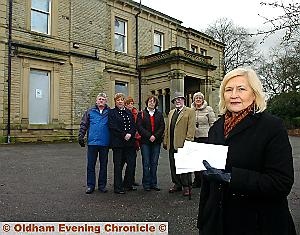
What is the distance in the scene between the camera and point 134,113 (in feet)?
24.7

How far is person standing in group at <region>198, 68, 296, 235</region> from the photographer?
202cm

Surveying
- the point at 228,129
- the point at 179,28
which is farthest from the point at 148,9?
the point at 228,129

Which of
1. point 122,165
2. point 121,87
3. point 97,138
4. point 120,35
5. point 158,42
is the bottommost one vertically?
point 122,165

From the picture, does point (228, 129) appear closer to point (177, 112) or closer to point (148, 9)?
point (177, 112)

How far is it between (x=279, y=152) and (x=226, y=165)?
0.34 m

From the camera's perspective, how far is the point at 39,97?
1830cm

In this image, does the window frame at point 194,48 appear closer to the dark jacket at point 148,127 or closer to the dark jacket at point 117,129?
the dark jacket at point 148,127

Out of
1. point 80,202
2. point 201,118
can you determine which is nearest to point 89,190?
point 80,202

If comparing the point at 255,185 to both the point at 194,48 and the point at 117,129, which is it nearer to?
the point at 117,129

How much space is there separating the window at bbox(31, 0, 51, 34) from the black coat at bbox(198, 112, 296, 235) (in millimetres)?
18248

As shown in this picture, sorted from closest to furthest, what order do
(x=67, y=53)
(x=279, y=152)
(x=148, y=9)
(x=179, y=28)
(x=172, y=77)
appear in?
(x=279, y=152) → (x=67, y=53) → (x=172, y=77) → (x=148, y=9) → (x=179, y=28)

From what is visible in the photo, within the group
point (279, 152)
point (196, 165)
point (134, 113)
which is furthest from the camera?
point (134, 113)

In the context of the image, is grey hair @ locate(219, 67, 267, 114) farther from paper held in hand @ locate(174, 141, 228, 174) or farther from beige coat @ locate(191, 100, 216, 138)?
beige coat @ locate(191, 100, 216, 138)

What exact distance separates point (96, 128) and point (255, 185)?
500 cm
